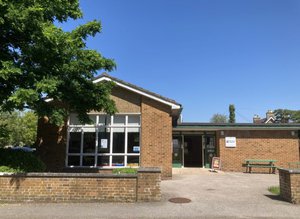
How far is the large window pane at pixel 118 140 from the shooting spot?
16156 millimetres

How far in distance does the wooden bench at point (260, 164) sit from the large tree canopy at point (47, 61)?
11194 mm

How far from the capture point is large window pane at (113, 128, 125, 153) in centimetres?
1616

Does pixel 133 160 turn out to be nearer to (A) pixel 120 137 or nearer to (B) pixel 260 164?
(A) pixel 120 137

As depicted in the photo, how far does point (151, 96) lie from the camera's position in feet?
52.5

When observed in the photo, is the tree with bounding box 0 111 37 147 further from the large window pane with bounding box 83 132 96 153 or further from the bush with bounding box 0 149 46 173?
the bush with bounding box 0 149 46 173

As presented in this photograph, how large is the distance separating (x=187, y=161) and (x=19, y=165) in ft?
45.4

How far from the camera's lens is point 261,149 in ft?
67.8

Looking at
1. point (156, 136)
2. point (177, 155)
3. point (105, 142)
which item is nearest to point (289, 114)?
point (177, 155)

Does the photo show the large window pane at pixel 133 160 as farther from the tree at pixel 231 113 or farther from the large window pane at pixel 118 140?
the tree at pixel 231 113

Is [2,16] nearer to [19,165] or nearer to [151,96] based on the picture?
[19,165]

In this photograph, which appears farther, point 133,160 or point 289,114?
point 289,114

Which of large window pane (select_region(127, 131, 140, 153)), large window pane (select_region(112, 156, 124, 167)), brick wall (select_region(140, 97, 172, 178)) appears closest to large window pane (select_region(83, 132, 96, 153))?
large window pane (select_region(112, 156, 124, 167))

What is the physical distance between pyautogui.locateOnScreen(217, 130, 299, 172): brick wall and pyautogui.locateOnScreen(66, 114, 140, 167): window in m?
7.21

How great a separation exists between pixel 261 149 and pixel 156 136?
27.5 feet
